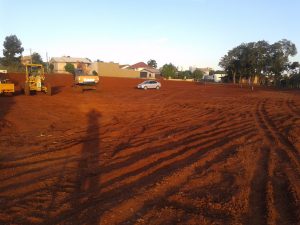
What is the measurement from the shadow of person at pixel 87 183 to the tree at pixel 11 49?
74488 mm

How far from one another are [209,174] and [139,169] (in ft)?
5.00

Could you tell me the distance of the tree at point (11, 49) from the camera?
7888 cm

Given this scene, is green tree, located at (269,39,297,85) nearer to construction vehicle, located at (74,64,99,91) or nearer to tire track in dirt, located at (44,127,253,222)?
construction vehicle, located at (74,64,99,91)

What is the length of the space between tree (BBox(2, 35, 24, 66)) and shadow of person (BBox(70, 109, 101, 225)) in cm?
7449

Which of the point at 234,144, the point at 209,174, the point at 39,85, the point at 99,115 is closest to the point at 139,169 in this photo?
the point at 209,174

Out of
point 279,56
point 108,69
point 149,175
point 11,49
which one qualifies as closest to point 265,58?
point 279,56

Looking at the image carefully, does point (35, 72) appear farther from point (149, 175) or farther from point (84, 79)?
point (149, 175)

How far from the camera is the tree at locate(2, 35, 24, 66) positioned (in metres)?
78.9

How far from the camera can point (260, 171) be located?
781 cm

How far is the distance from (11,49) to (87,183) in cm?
7994

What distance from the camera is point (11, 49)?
7956cm

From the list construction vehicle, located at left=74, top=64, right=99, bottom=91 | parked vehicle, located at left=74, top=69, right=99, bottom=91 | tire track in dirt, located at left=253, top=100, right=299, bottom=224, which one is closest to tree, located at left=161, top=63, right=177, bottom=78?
construction vehicle, located at left=74, top=64, right=99, bottom=91

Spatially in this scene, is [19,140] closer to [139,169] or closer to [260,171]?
[139,169]

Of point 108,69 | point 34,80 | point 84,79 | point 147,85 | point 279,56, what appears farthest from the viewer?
point 108,69
